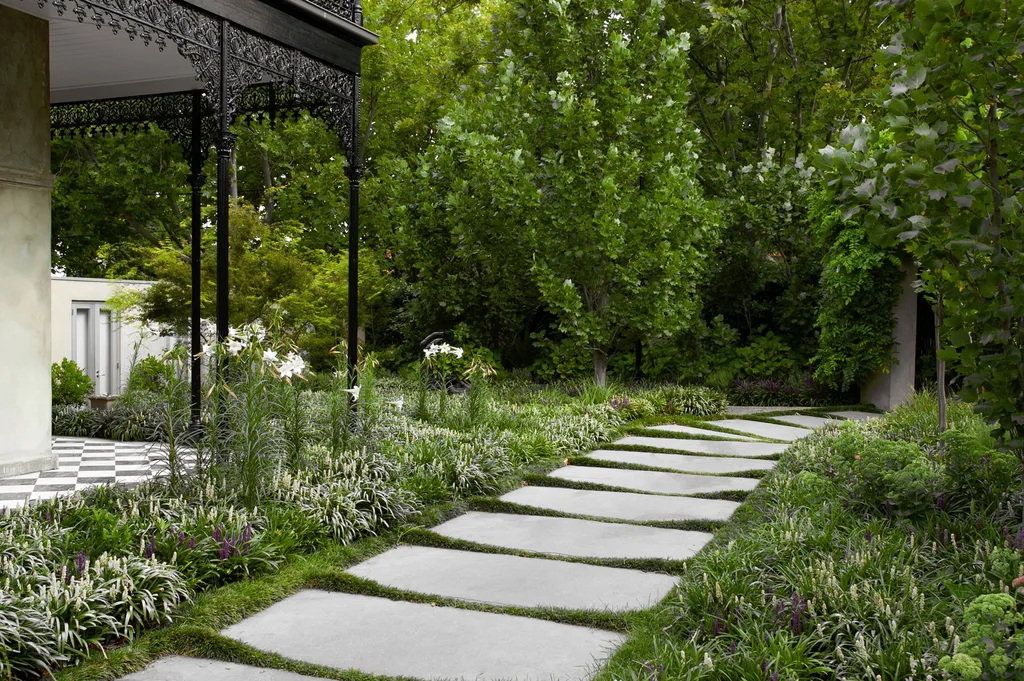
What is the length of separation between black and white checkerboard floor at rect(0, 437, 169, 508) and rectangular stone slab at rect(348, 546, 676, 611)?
1731mm


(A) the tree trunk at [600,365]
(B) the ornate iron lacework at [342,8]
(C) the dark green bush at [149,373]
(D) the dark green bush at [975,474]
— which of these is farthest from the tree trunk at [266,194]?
(D) the dark green bush at [975,474]

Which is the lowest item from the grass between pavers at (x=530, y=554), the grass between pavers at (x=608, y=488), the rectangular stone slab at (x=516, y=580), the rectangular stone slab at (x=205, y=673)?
the rectangular stone slab at (x=205, y=673)

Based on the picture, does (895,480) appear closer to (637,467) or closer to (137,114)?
(637,467)

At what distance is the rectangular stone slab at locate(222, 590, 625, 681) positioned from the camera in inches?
131

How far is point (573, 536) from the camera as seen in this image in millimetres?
5293

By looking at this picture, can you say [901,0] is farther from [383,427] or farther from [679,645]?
[383,427]

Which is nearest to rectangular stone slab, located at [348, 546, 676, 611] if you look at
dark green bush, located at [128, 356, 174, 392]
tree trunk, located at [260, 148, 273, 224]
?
dark green bush, located at [128, 356, 174, 392]

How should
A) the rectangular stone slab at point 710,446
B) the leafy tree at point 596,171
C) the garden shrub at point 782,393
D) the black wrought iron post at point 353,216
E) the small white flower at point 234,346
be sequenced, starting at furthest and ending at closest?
the garden shrub at point 782,393, the leafy tree at point 596,171, the rectangular stone slab at point 710,446, the black wrought iron post at point 353,216, the small white flower at point 234,346

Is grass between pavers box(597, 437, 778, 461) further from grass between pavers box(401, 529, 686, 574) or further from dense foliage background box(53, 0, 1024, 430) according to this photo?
grass between pavers box(401, 529, 686, 574)

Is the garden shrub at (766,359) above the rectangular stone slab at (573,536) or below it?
above

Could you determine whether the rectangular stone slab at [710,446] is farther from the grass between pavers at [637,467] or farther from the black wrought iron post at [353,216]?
the black wrought iron post at [353,216]

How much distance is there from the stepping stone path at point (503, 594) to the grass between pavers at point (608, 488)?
2cm

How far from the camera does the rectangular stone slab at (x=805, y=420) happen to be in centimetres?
1026

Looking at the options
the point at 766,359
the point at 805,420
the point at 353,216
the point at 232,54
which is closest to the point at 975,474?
the point at 353,216
